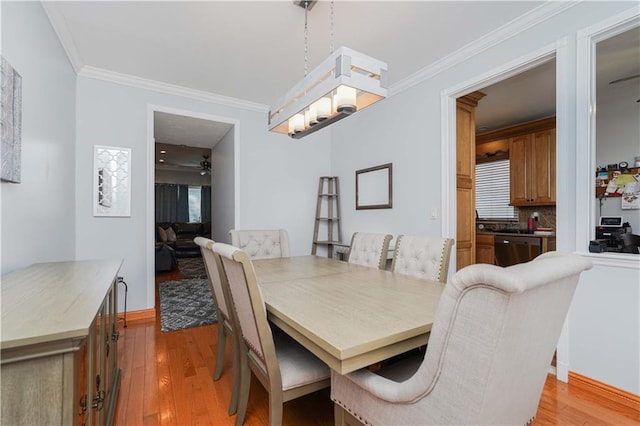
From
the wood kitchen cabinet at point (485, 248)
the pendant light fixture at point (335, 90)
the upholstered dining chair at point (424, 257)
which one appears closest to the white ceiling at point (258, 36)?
the pendant light fixture at point (335, 90)

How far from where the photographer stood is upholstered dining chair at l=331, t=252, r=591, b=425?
0.66 meters

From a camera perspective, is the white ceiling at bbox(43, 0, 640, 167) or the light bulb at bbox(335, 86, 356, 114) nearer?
the light bulb at bbox(335, 86, 356, 114)

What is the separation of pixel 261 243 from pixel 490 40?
263 cm

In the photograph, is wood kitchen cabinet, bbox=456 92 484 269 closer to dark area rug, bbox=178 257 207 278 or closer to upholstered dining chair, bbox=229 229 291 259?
upholstered dining chair, bbox=229 229 291 259

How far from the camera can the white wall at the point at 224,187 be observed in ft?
13.2

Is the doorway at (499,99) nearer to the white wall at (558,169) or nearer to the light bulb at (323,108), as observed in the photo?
the white wall at (558,169)

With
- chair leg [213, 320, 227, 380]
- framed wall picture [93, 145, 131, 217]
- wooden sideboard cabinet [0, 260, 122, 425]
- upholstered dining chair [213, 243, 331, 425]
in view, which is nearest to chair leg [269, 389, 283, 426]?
upholstered dining chair [213, 243, 331, 425]

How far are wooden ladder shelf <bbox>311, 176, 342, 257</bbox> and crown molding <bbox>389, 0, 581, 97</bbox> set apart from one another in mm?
1616

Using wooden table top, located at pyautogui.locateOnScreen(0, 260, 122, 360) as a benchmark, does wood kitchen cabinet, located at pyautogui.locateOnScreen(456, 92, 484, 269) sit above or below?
above

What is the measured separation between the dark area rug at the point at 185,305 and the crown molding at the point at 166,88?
2.46 meters

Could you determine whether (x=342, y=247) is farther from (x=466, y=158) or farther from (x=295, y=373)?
(x=295, y=373)

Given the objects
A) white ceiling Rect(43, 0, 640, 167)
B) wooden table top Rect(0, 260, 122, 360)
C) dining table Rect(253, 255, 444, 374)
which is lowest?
dining table Rect(253, 255, 444, 374)

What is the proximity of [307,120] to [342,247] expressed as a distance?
2324 mm

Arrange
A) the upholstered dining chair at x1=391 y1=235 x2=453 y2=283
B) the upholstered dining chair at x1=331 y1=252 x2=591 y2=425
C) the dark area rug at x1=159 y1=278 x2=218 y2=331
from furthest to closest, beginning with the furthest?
the dark area rug at x1=159 y1=278 x2=218 y2=331, the upholstered dining chair at x1=391 y1=235 x2=453 y2=283, the upholstered dining chair at x1=331 y1=252 x2=591 y2=425
